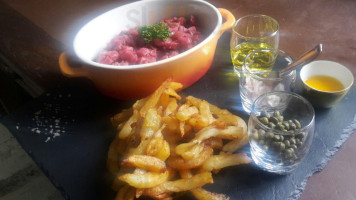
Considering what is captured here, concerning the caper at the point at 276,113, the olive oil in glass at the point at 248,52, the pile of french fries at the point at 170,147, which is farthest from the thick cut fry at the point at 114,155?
the olive oil in glass at the point at 248,52

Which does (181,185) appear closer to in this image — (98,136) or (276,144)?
(276,144)

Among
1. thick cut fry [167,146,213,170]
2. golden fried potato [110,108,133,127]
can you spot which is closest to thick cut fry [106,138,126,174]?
golden fried potato [110,108,133,127]

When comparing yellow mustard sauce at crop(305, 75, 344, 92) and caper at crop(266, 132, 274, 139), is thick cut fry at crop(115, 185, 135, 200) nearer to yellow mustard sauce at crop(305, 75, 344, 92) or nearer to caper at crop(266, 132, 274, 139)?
caper at crop(266, 132, 274, 139)

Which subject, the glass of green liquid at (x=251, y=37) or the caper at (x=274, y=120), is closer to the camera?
the caper at (x=274, y=120)

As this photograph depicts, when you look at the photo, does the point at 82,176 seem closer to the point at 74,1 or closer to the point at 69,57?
the point at 69,57

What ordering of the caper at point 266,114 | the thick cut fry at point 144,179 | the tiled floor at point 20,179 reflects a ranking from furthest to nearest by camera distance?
the tiled floor at point 20,179
the caper at point 266,114
the thick cut fry at point 144,179

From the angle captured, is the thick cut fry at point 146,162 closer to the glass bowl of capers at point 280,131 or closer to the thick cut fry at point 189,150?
the thick cut fry at point 189,150

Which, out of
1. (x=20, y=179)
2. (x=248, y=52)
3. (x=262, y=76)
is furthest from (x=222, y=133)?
(x=20, y=179)
